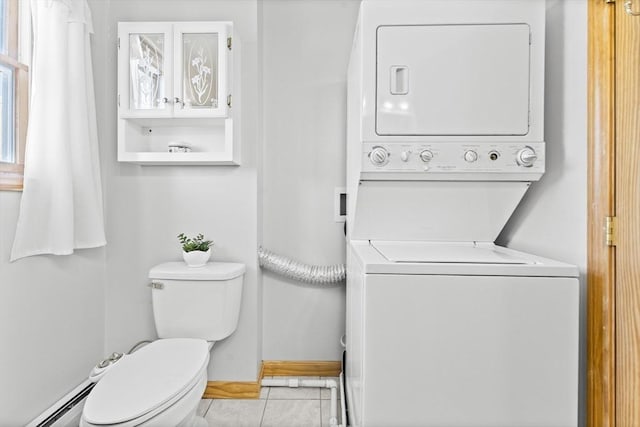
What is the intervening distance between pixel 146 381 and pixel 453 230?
1.37 meters

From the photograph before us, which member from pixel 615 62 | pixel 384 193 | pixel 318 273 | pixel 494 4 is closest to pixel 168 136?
pixel 318 273

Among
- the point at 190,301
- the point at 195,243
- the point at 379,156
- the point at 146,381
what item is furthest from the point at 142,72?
the point at 146,381

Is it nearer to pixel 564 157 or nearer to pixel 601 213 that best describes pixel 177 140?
pixel 564 157

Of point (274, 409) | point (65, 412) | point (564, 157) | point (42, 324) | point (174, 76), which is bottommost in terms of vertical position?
point (274, 409)

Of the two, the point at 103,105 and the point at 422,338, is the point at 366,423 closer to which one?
the point at 422,338

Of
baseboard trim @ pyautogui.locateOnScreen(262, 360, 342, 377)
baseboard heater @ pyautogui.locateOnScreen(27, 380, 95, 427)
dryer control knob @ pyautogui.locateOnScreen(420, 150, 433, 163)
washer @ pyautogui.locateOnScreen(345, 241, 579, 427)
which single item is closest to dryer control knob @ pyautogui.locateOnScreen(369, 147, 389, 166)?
dryer control knob @ pyautogui.locateOnScreen(420, 150, 433, 163)

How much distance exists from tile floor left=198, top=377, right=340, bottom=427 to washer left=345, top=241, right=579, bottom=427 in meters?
0.90

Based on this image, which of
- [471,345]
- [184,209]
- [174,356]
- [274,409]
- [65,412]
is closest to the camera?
[471,345]

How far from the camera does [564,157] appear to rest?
51.9 inches

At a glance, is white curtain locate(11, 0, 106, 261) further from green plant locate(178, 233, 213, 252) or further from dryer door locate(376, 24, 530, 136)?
dryer door locate(376, 24, 530, 136)

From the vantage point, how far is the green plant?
191cm

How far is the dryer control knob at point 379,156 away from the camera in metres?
1.37

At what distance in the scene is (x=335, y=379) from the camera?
220cm

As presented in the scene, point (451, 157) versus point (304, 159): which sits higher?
point (304, 159)
